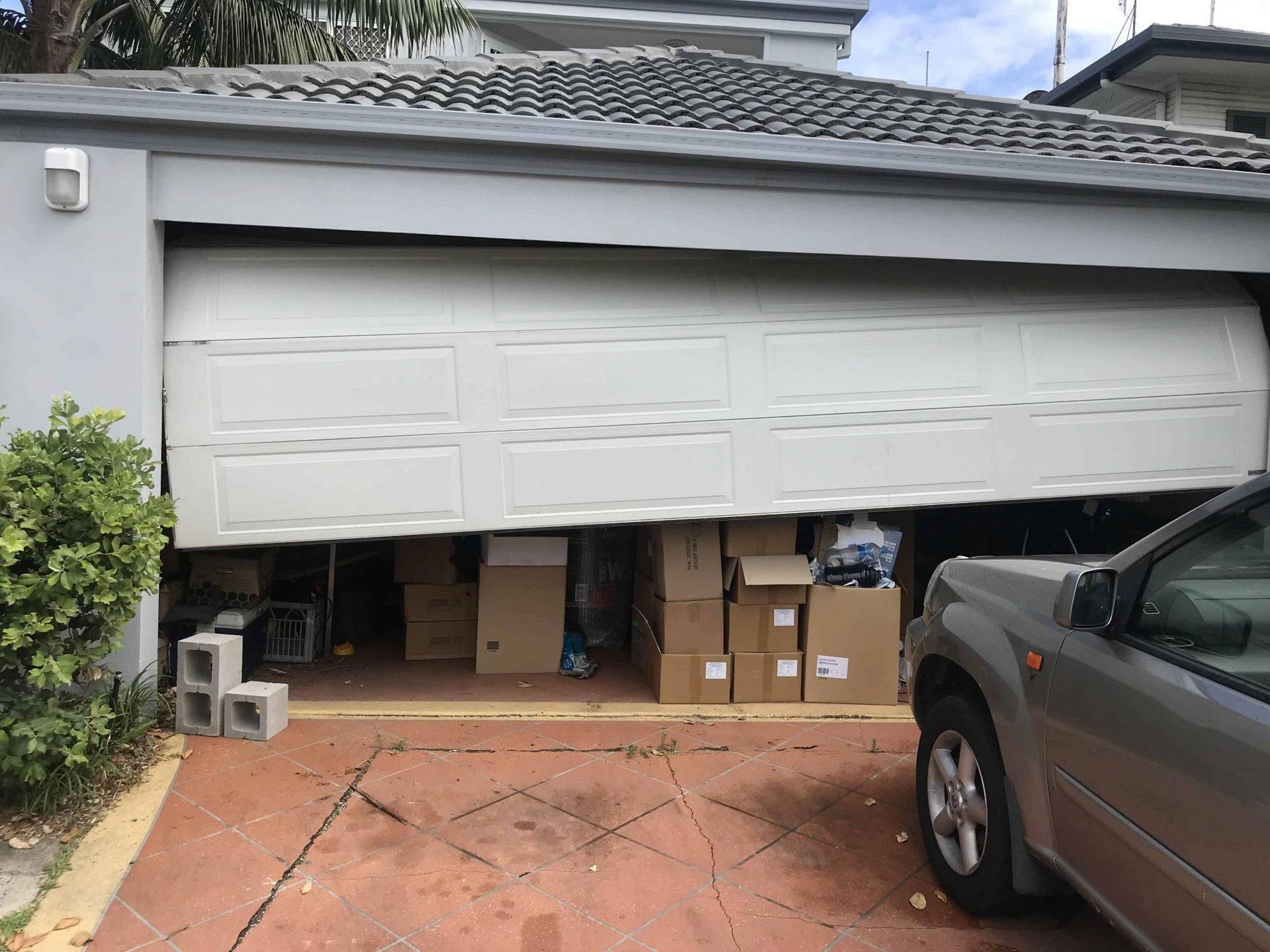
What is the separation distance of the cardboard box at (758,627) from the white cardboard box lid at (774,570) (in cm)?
20

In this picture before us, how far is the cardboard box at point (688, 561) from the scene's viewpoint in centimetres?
562

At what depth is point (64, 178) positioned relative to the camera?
4445 mm

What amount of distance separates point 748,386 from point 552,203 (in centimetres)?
155

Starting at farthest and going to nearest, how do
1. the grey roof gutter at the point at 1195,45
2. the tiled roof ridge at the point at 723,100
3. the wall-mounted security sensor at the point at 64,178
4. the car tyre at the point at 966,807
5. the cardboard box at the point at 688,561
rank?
the grey roof gutter at the point at 1195,45 → the cardboard box at the point at 688,561 → the tiled roof ridge at the point at 723,100 → the wall-mounted security sensor at the point at 64,178 → the car tyre at the point at 966,807

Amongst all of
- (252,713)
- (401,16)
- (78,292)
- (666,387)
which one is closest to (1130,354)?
(666,387)

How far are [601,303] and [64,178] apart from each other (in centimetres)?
276

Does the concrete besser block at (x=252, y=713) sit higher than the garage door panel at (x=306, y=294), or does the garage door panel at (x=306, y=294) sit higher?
the garage door panel at (x=306, y=294)

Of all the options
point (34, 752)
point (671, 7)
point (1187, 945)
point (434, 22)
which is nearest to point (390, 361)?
point (34, 752)

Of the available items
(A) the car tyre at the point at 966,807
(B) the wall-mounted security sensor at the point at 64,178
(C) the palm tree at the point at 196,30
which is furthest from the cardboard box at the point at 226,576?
(C) the palm tree at the point at 196,30

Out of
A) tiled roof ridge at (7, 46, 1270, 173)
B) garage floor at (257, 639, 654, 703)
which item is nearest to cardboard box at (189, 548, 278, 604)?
garage floor at (257, 639, 654, 703)

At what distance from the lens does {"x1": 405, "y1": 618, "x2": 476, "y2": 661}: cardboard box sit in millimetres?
6363

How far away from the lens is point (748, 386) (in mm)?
Answer: 5477

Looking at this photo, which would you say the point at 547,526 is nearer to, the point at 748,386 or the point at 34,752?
the point at 748,386

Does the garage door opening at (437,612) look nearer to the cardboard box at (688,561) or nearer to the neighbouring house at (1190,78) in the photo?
the cardboard box at (688,561)
